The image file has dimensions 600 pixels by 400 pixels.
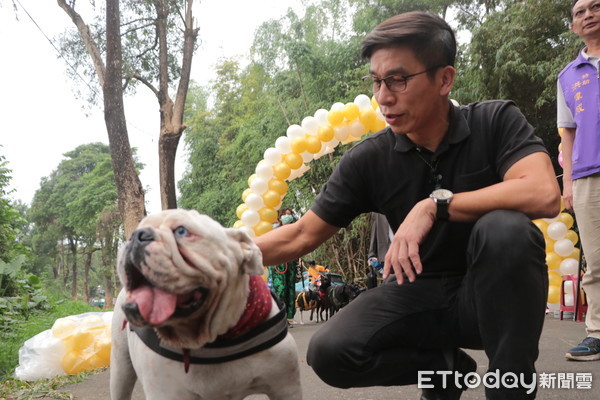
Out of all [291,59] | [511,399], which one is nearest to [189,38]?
[291,59]

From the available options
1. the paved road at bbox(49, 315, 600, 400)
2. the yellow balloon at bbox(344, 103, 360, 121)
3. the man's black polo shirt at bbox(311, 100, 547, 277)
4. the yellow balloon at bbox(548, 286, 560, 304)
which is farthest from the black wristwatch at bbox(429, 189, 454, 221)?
the yellow balloon at bbox(344, 103, 360, 121)

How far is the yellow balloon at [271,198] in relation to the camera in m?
7.45

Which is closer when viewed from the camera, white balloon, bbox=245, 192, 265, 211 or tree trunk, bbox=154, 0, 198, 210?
white balloon, bbox=245, 192, 265, 211

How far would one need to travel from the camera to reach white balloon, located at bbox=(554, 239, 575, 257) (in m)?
6.52

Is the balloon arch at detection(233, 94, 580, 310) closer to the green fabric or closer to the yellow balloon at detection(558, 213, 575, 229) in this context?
the yellow balloon at detection(558, 213, 575, 229)

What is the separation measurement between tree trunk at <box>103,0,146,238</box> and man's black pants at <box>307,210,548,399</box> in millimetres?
6518

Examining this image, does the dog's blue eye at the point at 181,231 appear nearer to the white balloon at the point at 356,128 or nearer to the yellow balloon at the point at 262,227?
the yellow balloon at the point at 262,227

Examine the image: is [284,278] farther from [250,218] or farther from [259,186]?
[259,186]

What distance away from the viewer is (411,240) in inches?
74.9

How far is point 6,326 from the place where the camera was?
5969 millimetres

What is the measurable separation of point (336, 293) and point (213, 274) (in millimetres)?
6876

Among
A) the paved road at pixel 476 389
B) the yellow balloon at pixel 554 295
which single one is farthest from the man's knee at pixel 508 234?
the yellow balloon at pixel 554 295

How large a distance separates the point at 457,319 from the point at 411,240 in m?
0.47

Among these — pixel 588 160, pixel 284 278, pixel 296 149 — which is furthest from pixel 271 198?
Answer: pixel 588 160
